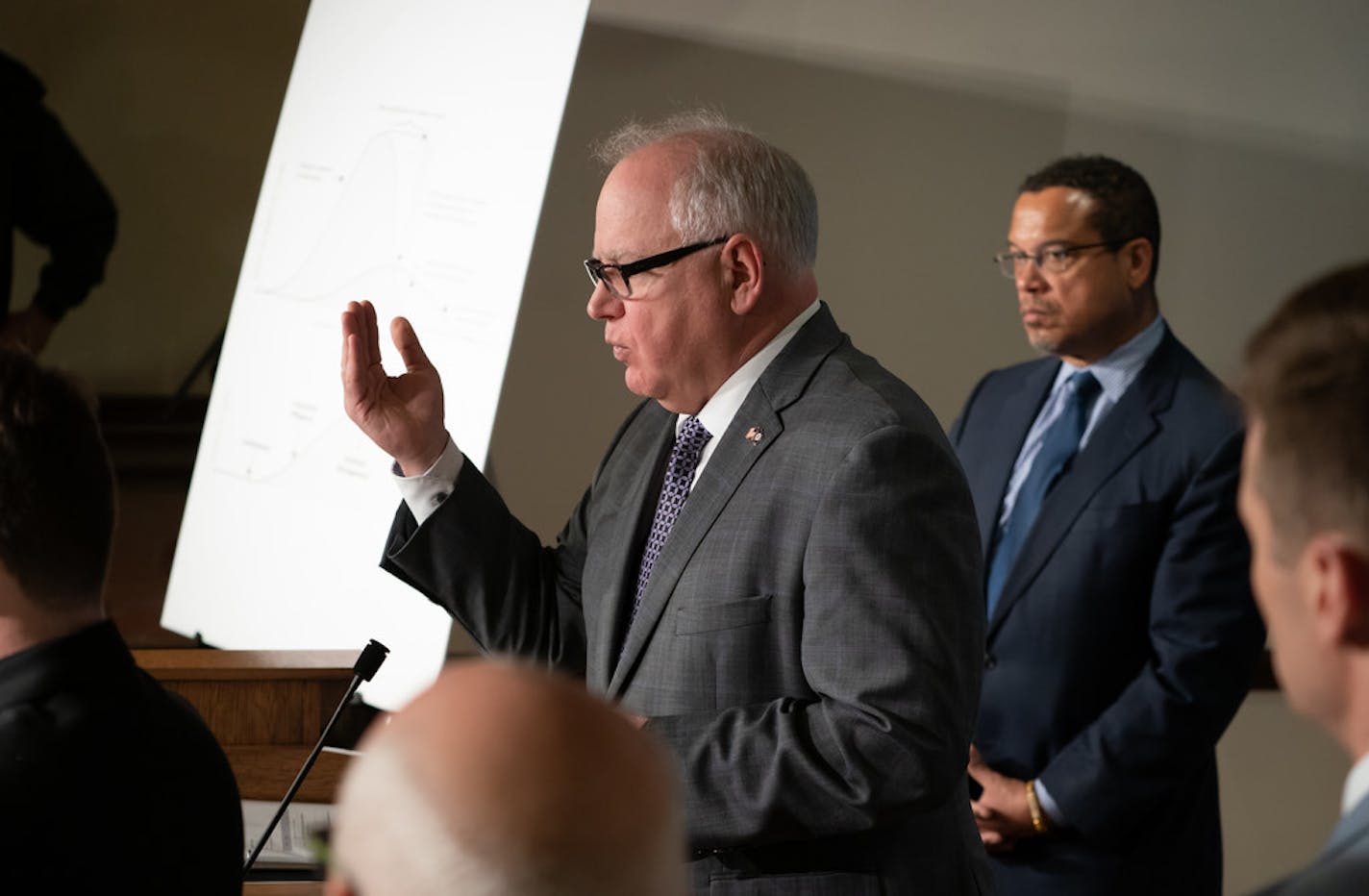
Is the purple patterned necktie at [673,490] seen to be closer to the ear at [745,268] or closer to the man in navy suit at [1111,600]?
the ear at [745,268]

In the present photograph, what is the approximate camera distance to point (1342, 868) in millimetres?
825

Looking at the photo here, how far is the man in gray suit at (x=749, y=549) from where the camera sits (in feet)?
5.20

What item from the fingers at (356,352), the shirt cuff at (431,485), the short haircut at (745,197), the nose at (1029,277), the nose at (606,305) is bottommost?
the shirt cuff at (431,485)

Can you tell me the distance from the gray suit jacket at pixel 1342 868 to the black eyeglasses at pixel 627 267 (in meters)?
1.09

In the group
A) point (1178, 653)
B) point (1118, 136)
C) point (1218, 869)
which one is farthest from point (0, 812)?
point (1118, 136)

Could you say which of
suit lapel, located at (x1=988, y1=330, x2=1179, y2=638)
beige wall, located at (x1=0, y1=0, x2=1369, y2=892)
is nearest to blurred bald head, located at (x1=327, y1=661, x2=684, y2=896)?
suit lapel, located at (x1=988, y1=330, x2=1179, y2=638)

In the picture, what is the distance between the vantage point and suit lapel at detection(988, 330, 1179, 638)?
257 centimetres

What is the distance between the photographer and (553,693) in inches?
27.8

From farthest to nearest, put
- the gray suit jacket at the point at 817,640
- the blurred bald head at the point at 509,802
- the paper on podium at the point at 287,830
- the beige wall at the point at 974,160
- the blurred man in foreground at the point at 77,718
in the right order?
1. the beige wall at the point at 974,160
2. the paper on podium at the point at 287,830
3. the gray suit jacket at the point at 817,640
4. the blurred man in foreground at the point at 77,718
5. the blurred bald head at the point at 509,802

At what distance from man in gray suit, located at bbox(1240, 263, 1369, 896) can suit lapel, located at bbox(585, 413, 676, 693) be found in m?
1.05

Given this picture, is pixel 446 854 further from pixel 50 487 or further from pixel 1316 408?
pixel 50 487

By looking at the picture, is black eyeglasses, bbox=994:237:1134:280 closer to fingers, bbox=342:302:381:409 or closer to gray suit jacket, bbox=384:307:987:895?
gray suit jacket, bbox=384:307:987:895

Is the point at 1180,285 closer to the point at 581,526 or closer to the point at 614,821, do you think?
the point at 581,526

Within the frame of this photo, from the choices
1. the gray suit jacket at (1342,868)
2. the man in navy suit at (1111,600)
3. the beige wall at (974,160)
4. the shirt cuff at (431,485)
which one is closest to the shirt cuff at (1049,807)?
the man in navy suit at (1111,600)
